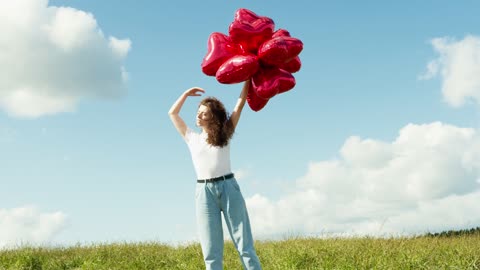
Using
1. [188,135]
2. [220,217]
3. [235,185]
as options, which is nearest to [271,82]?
[188,135]

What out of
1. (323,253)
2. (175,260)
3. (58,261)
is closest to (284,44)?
(323,253)

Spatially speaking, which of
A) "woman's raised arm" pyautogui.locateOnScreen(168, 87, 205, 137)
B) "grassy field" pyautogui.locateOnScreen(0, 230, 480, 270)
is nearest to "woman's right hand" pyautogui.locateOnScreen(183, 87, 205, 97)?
"woman's raised arm" pyautogui.locateOnScreen(168, 87, 205, 137)

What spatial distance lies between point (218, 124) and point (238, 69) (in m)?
0.51

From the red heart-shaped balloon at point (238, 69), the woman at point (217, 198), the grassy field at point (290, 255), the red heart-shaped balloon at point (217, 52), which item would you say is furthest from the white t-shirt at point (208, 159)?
the grassy field at point (290, 255)

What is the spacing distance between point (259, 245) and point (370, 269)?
123 inches

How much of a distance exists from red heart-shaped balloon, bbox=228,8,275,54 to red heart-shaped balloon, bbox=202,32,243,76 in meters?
0.07

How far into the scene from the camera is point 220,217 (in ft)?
15.4

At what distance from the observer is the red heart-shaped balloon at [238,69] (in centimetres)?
489

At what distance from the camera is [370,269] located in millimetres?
6500

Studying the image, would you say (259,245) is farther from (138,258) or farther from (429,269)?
(429,269)

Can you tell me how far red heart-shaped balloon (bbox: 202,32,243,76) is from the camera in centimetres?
516

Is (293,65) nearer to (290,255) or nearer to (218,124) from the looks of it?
(218,124)

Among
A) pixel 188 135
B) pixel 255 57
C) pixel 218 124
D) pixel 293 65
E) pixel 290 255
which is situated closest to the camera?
pixel 218 124

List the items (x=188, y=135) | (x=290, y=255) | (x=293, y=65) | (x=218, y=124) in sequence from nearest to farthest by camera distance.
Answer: (x=218, y=124)
(x=188, y=135)
(x=293, y=65)
(x=290, y=255)
